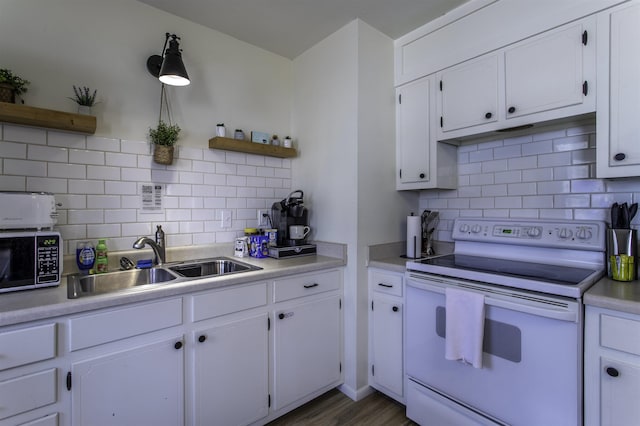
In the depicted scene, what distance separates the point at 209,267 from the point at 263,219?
0.57 m

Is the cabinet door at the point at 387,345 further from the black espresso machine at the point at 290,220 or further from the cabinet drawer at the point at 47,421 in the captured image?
the cabinet drawer at the point at 47,421

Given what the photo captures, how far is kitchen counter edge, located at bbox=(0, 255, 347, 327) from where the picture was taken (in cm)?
110

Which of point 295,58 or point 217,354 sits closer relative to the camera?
point 217,354

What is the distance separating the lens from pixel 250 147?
2277 millimetres

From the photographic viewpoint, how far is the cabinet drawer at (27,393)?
3.49 ft

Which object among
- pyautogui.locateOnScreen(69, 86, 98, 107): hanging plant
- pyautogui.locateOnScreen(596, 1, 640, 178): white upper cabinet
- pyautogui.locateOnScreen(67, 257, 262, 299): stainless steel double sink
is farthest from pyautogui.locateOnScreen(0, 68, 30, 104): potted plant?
pyautogui.locateOnScreen(596, 1, 640, 178): white upper cabinet

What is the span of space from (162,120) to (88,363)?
1456 millimetres

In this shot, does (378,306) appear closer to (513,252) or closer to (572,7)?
(513,252)

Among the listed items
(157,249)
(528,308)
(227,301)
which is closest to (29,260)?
(157,249)

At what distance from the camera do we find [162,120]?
2023 millimetres

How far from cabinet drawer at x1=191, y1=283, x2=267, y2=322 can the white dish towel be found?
3.27 ft

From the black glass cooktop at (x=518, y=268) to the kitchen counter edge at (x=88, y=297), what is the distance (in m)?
0.95

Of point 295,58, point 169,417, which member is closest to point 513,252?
point 169,417

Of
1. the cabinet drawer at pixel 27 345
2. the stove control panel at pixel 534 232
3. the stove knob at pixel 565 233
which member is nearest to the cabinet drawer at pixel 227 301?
the cabinet drawer at pixel 27 345
